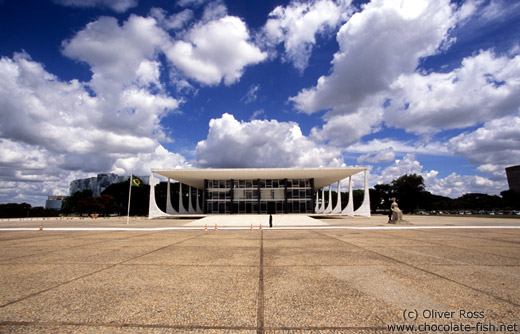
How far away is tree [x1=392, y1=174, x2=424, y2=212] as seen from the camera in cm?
7419

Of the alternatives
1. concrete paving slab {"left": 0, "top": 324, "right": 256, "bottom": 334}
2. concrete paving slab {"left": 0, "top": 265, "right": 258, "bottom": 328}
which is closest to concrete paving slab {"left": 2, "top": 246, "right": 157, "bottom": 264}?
concrete paving slab {"left": 0, "top": 265, "right": 258, "bottom": 328}

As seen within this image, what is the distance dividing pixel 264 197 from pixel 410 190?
4988 centimetres

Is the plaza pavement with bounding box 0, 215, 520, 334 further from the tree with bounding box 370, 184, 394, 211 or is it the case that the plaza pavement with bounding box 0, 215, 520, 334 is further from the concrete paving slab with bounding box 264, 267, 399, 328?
the tree with bounding box 370, 184, 394, 211

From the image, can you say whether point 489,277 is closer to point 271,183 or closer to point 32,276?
point 32,276

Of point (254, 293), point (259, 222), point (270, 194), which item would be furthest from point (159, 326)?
point (270, 194)

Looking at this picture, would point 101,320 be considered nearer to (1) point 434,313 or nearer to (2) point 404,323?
(2) point 404,323

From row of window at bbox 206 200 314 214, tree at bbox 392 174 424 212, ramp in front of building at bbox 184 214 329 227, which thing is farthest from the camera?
tree at bbox 392 174 424 212

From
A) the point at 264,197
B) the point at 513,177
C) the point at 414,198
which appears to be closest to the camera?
the point at 264,197

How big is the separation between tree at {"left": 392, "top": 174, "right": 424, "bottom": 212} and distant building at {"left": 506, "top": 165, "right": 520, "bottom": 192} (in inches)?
4230

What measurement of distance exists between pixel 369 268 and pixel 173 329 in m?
5.96

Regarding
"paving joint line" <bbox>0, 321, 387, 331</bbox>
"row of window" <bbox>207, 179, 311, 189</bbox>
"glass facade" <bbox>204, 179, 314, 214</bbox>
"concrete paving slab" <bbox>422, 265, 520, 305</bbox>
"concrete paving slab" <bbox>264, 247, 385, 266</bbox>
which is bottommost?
"concrete paving slab" <bbox>264, 247, 385, 266</bbox>

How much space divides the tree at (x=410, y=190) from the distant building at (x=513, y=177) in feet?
352

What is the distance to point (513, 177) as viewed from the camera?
13825 cm

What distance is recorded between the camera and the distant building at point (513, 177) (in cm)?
13498
